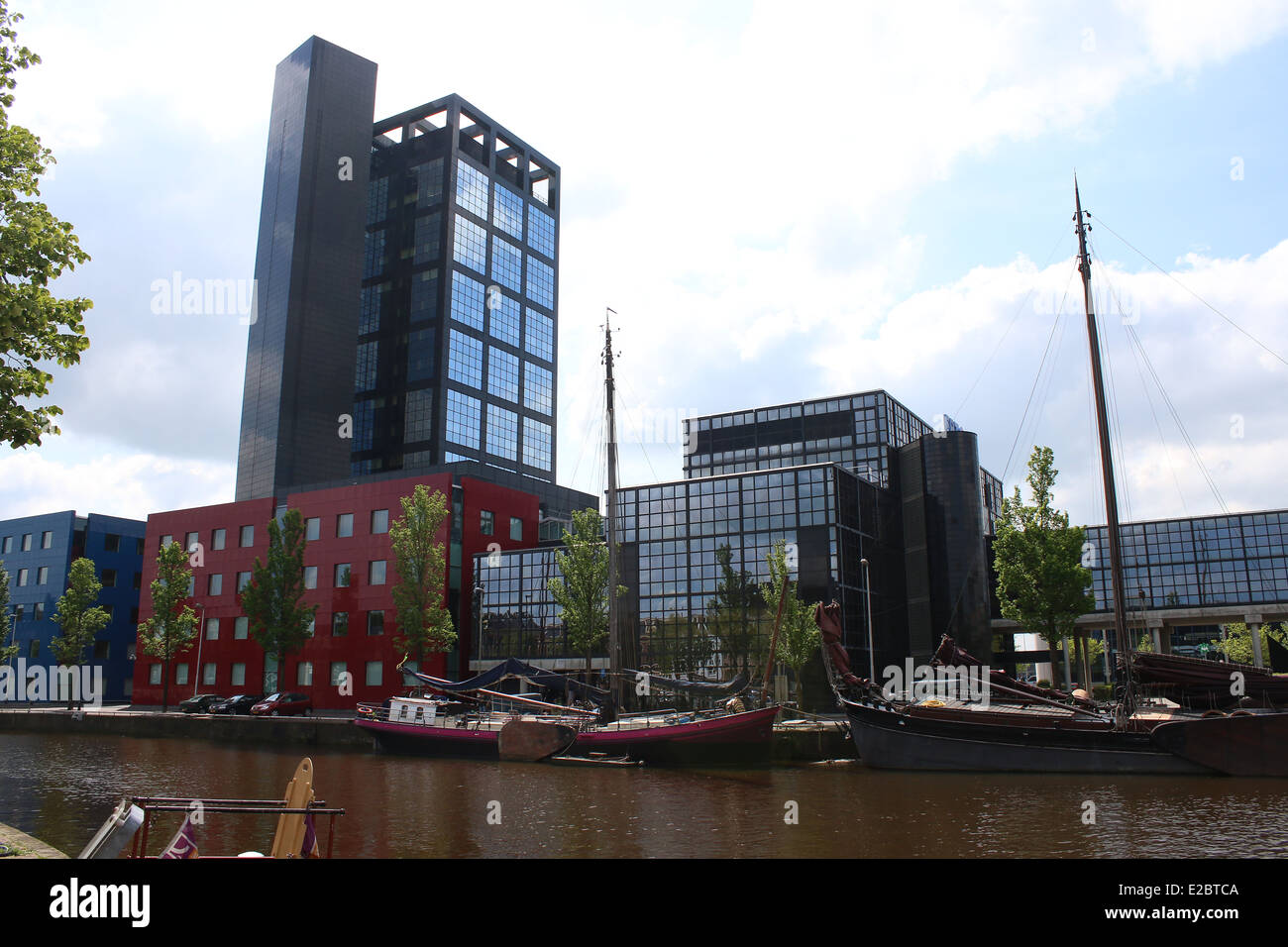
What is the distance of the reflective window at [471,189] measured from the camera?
105m

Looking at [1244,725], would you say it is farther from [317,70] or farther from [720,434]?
[317,70]

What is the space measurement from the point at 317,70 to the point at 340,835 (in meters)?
98.8

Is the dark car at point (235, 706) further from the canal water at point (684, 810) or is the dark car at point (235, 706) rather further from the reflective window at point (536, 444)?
the reflective window at point (536, 444)

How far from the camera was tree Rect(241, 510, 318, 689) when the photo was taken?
58.4 m

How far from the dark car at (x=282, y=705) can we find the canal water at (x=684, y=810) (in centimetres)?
1525

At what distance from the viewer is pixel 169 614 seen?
64.1m

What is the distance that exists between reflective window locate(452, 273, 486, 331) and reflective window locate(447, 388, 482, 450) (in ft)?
29.4

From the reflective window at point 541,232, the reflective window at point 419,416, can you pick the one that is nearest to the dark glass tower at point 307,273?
the reflective window at point 419,416

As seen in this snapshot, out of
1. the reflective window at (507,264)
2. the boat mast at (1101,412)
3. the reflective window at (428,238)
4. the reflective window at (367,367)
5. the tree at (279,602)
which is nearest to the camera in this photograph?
the boat mast at (1101,412)

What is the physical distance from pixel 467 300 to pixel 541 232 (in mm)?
19709

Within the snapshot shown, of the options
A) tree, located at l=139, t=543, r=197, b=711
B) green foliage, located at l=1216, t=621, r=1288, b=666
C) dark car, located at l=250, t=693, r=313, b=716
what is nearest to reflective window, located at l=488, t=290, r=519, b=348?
tree, located at l=139, t=543, r=197, b=711

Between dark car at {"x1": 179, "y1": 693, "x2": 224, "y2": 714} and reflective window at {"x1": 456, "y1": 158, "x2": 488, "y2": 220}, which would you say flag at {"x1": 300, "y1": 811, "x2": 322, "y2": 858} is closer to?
dark car at {"x1": 179, "y1": 693, "x2": 224, "y2": 714}
